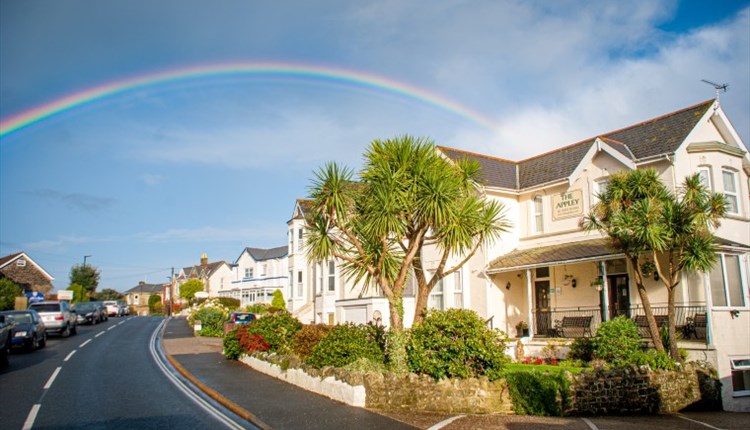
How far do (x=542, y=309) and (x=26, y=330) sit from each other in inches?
859

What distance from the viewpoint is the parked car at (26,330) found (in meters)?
23.7

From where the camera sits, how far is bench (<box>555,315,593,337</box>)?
69.3 ft

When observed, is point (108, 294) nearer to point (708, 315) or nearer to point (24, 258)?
point (24, 258)

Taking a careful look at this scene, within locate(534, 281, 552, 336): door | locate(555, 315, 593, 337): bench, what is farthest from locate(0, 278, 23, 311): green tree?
locate(555, 315, 593, 337): bench

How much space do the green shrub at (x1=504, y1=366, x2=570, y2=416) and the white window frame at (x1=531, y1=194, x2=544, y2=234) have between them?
504 inches

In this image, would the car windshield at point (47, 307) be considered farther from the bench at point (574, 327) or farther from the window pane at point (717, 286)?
the window pane at point (717, 286)

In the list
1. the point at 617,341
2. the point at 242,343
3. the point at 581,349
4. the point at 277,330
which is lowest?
the point at 581,349

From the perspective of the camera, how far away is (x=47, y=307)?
104 ft

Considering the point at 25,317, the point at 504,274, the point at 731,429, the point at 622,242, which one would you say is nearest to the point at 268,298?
the point at 25,317

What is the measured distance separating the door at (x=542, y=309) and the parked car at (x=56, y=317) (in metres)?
25.0

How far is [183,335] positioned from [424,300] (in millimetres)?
22672

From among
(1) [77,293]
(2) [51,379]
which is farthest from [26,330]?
(1) [77,293]

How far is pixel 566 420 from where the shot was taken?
12336mm

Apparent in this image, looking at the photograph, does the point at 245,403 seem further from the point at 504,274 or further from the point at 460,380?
the point at 504,274
